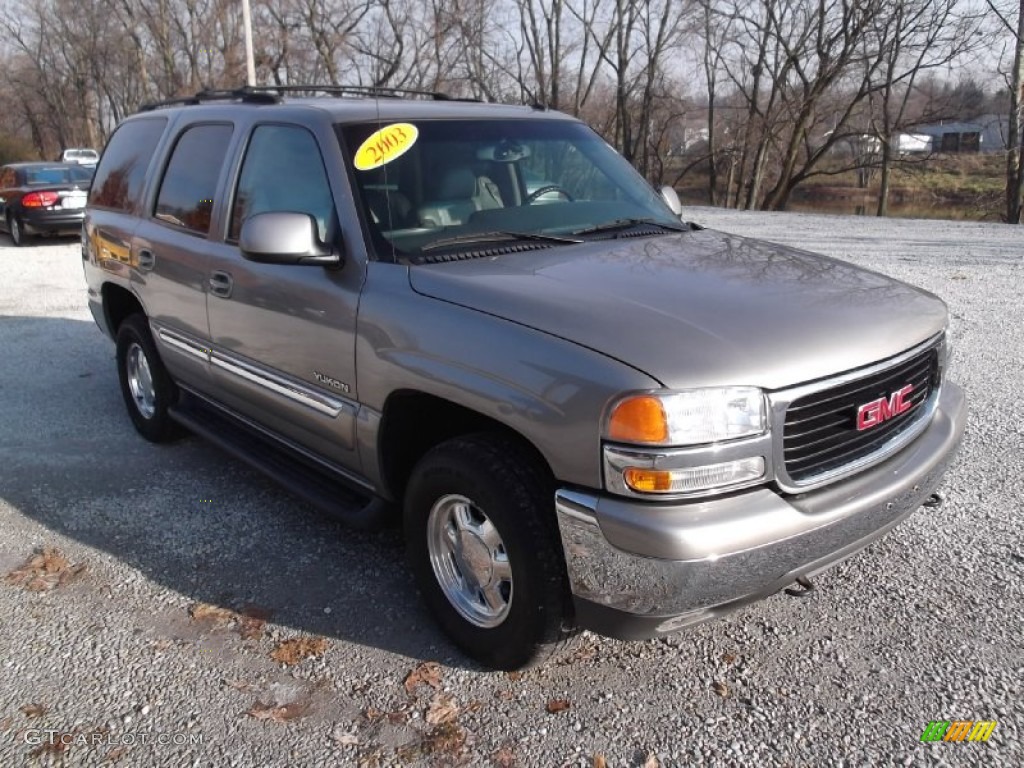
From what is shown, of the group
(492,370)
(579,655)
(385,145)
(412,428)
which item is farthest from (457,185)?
(579,655)

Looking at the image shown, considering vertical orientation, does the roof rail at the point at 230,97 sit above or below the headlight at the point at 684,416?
above

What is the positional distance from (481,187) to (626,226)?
64 cm

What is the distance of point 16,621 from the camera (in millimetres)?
3260

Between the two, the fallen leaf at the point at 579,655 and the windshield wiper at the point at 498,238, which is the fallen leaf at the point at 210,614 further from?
the windshield wiper at the point at 498,238

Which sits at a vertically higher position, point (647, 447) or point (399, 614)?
point (647, 447)

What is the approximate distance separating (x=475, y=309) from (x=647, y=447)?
757mm

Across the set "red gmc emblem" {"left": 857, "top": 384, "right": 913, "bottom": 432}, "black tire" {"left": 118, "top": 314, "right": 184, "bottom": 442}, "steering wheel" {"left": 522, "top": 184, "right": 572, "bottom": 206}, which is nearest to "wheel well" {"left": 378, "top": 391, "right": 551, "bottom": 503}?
"steering wheel" {"left": 522, "top": 184, "right": 572, "bottom": 206}

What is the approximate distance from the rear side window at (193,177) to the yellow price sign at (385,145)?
3.33 ft

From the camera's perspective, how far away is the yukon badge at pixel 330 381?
324 centimetres

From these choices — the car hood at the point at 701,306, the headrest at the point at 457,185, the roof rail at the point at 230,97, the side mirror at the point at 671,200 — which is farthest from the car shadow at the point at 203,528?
the side mirror at the point at 671,200

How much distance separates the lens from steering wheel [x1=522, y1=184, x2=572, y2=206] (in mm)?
3607

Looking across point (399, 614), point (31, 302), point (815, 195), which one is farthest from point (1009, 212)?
point (399, 614)

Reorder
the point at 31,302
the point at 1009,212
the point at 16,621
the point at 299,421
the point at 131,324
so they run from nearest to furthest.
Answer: the point at 16,621 → the point at 299,421 → the point at 131,324 → the point at 31,302 → the point at 1009,212

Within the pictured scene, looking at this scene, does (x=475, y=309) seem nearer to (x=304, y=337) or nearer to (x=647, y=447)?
(x=647, y=447)
